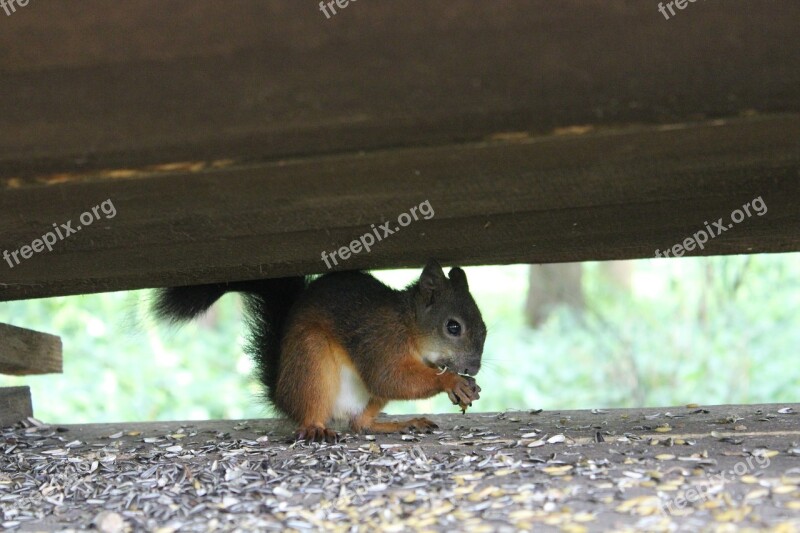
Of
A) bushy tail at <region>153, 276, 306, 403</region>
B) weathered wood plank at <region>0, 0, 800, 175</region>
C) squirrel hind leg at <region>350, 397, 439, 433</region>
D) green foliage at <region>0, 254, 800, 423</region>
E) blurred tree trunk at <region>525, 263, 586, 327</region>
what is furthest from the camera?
blurred tree trunk at <region>525, 263, 586, 327</region>

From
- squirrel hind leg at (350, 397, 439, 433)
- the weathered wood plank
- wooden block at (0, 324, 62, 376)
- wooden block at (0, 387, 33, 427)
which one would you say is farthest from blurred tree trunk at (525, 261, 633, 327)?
the weathered wood plank

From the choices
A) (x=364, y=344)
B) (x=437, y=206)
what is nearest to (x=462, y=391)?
(x=364, y=344)

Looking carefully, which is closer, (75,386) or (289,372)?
(289,372)

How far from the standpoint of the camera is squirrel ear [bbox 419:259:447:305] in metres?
2.76

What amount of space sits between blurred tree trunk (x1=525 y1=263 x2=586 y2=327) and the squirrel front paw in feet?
14.6

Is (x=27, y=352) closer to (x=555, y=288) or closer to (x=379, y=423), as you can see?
(x=379, y=423)

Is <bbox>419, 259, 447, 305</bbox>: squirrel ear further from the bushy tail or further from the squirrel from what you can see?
the bushy tail

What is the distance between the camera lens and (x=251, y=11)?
5.11 ft

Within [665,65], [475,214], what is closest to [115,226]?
[475,214]

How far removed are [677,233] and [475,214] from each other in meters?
0.53

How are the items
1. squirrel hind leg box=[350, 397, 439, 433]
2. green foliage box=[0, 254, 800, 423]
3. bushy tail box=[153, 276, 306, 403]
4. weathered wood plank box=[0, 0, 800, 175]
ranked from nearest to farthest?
weathered wood plank box=[0, 0, 800, 175], squirrel hind leg box=[350, 397, 439, 433], bushy tail box=[153, 276, 306, 403], green foliage box=[0, 254, 800, 423]

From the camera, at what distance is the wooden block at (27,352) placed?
287 cm

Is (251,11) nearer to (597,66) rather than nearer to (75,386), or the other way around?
(597,66)

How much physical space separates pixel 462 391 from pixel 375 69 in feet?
4.50
